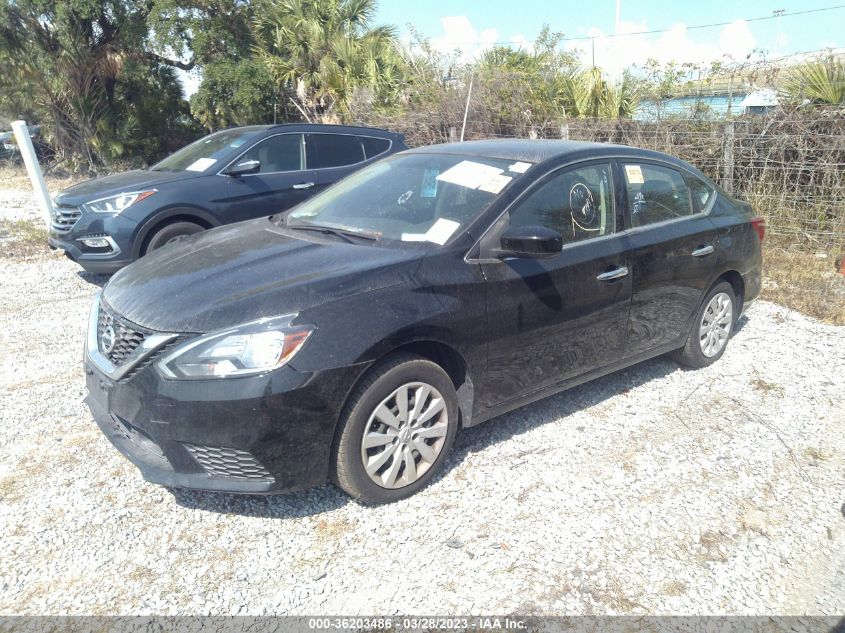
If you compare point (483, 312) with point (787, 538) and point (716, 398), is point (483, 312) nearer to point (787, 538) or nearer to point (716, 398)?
point (787, 538)

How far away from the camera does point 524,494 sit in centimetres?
346

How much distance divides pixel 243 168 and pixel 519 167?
4.23m

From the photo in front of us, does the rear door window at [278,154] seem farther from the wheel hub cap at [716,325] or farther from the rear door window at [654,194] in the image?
the wheel hub cap at [716,325]

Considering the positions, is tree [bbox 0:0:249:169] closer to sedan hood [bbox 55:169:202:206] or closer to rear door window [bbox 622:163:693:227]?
sedan hood [bbox 55:169:202:206]

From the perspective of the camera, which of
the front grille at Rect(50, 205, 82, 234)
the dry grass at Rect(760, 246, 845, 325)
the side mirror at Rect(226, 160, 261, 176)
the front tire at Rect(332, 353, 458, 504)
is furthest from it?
the side mirror at Rect(226, 160, 261, 176)

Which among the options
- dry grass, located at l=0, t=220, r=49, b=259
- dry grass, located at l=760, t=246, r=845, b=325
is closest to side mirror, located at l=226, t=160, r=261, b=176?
dry grass, located at l=0, t=220, r=49, b=259

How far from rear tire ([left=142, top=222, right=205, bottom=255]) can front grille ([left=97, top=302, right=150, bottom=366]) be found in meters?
3.56

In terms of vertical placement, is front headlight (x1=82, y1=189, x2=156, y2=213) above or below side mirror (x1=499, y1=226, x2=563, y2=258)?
above

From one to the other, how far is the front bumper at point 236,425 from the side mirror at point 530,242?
1.08 m

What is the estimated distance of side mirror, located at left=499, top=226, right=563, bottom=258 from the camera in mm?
3404

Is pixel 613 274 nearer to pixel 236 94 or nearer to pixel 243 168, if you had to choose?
pixel 243 168

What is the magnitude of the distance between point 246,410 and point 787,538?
260 cm

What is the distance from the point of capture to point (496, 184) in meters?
3.76

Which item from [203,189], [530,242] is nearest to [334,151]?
[203,189]
